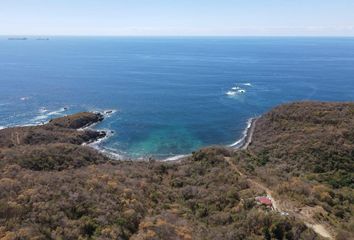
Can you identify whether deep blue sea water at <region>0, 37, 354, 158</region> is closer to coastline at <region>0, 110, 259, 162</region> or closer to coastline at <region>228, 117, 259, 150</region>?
coastline at <region>0, 110, 259, 162</region>

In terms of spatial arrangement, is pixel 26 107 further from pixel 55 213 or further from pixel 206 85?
pixel 55 213

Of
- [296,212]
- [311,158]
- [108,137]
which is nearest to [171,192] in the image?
[296,212]

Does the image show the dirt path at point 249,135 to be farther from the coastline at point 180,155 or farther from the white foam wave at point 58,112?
the white foam wave at point 58,112

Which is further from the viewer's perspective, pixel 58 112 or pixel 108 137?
pixel 58 112

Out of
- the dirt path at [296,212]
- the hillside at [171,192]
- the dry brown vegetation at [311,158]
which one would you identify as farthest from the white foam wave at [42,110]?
the dirt path at [296,212]

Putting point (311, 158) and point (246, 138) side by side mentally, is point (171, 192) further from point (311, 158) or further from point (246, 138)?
point (246, 138)

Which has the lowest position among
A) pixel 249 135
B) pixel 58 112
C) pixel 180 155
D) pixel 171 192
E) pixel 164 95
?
pixel 180 155

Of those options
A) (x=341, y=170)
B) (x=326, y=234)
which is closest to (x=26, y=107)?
(x=341, y=170)
